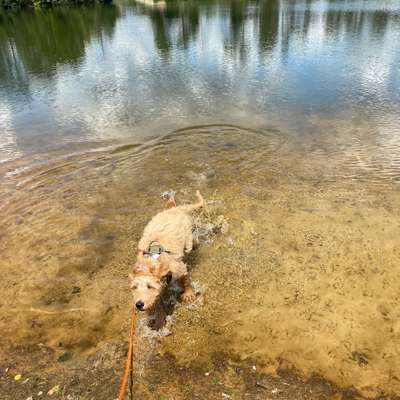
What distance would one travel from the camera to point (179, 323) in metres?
6.27

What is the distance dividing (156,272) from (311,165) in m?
7.26

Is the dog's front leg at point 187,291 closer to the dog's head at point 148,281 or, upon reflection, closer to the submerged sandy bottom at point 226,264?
the submerged sandy bottom at point 226,264

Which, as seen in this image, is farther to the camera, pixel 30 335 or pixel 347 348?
pixel 30 335

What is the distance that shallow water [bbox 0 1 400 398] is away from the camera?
601 cm

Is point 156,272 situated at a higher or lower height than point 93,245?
higher

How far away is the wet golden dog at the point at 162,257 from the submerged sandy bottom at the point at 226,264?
2.25ft

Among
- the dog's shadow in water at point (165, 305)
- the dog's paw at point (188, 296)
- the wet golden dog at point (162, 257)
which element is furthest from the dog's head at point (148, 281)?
the dog's paw at point (188, 296)

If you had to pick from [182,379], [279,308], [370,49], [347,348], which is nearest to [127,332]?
[182,379]

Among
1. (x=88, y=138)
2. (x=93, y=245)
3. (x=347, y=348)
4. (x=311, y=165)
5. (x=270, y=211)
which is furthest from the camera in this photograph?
(x=88, y=138)

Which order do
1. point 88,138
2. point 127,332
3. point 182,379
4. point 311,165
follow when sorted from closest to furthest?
point 182,379
point 127,332
point 311,165
point 88,138

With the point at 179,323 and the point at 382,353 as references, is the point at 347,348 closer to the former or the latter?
the point at 382,353

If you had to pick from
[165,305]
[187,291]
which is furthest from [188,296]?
[165,305]

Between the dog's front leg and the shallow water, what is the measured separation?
0.57 feet

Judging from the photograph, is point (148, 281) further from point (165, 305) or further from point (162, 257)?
point (165, 305)
